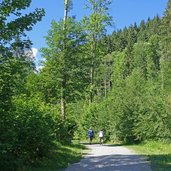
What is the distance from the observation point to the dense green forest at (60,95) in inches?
507

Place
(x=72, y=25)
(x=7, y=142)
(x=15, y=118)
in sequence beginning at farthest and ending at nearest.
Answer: (x=72, y=25)
(x=15, y=118)
(x=7, y=142)

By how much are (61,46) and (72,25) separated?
1676 millimetres

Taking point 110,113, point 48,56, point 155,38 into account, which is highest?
point 155,38

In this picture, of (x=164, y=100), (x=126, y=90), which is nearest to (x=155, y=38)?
(x=126, y=90)

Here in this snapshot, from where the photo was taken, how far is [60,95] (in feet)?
99.6

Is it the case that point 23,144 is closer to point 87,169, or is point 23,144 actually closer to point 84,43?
point 87,169

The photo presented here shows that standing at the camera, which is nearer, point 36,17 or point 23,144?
point 36,17

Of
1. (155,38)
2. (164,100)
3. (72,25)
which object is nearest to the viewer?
(72,25)

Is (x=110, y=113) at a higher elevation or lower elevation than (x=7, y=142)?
higher

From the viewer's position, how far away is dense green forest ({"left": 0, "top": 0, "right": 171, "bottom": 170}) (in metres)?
12.9

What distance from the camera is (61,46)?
100 feet

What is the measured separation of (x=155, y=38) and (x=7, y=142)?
346ft

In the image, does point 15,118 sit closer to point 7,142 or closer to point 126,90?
point 7,142

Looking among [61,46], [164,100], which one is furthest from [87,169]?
[164,100]
